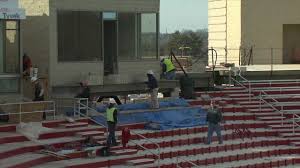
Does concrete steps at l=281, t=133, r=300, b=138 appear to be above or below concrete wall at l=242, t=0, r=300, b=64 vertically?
below

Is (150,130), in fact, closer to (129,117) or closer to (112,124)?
(129,117)

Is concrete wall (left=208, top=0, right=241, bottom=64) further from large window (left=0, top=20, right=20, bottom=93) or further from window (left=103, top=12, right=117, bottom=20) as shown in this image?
large window (left=0, top=20, right=20, bottom=93)

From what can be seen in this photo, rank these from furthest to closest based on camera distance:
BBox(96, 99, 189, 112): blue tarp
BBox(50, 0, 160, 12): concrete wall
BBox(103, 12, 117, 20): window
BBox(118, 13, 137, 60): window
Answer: BBox(118, 13, 137, 60): window < BBox(103, 12, 117, 20): window < BBox(96, 99, 189, 112): blue tarp < BBox(50, 0, 160, 12): concrete wall

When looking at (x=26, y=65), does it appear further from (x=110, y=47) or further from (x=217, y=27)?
(x=217, y=27)

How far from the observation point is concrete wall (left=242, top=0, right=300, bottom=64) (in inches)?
1431

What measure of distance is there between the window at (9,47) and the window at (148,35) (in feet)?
19.2

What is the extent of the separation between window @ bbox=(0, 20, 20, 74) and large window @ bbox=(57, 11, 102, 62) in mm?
2092

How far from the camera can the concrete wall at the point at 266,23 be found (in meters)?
36.3

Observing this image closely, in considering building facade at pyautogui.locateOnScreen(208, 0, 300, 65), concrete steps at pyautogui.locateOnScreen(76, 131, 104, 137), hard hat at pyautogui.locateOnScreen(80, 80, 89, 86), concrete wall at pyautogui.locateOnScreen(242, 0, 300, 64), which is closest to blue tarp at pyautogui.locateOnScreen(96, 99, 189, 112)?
hard hat at pyautogui.locateOnScreen(80, 80, 89, 86)

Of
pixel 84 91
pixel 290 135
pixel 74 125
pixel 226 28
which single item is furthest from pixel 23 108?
pixel 226 28

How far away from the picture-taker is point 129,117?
24141 millimetres

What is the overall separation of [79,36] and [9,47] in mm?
3269

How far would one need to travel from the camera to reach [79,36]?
25266 mm

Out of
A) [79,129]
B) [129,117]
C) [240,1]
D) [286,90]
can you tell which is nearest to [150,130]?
[129,117]
